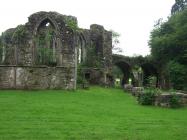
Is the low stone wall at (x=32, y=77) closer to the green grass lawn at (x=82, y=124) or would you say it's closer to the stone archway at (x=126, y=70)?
the green grass lawn at (x=82, y=124)

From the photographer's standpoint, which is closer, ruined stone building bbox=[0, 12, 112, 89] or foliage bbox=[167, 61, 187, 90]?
ruined stone building bbox=[0, 12, 112, 89]

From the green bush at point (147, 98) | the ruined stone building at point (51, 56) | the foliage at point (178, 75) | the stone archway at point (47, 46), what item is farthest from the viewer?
the foliage at point (178, 75)

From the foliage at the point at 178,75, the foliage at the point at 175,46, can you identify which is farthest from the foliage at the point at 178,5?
the foliage at the point at 178,75

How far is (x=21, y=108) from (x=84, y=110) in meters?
1.94

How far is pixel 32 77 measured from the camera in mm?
18891

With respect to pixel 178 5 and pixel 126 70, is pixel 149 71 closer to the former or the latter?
pixel 126 70

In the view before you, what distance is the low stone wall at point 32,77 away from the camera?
61.3 ft

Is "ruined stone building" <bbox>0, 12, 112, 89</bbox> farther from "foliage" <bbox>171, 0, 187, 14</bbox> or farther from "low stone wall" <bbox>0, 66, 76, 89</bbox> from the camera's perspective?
"foliage" <bbox>171, 0, 187, 14</bbox>

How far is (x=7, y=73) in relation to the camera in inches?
737

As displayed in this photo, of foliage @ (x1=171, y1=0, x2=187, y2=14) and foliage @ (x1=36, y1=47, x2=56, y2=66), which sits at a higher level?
foliage @ (x1=171, y1=0, x2=187, y2=14)

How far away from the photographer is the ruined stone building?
61.8ft

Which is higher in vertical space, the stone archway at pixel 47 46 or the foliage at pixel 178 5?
the foliage at pixel 178 5

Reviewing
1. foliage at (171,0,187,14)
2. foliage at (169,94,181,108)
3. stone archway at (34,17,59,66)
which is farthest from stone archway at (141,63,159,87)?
foliage at (169,94,181,108)

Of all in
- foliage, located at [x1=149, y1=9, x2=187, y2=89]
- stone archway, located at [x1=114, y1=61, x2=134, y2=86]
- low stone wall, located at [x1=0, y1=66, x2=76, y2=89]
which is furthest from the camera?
stone archway, located at [x1=114, y1=61, x2=134, y2=86]
